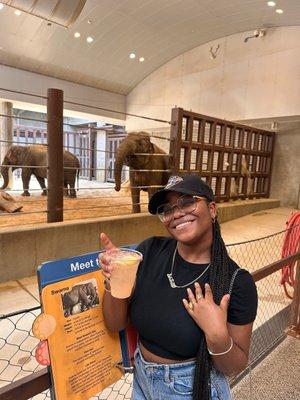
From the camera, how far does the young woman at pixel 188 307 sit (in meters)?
0.93

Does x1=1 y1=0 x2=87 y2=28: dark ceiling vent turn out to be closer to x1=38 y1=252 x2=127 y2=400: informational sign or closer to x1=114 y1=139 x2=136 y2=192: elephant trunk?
x1=114 y1=139 x2=136 y2=192: elephant trunk


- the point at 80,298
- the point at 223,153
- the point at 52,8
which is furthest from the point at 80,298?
the point at 223,153

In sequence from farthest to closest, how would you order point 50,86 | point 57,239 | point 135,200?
point 50,86 → point 135,200 → point 57,239

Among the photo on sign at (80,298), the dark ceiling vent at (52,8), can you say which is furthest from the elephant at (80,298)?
the dark ceiling vent at (52,8)

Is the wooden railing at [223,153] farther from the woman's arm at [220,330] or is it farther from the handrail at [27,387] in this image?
the handrail at [27,387]

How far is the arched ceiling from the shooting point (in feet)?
23.7

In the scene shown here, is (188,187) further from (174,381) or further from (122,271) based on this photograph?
(174,381)

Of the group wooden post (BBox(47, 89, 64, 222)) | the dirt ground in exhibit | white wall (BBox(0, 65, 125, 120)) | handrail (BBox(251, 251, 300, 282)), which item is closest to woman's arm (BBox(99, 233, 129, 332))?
handrail (BBox(251, 251, 300, 282))

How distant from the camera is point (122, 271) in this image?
93cm

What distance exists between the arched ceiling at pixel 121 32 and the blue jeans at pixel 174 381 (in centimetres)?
781

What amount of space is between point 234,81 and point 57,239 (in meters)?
7.48

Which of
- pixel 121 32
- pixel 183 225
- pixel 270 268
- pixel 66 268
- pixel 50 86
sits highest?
pixel 121 32

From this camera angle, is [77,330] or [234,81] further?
[234,81]

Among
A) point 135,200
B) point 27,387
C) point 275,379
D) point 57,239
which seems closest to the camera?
point 27,387
